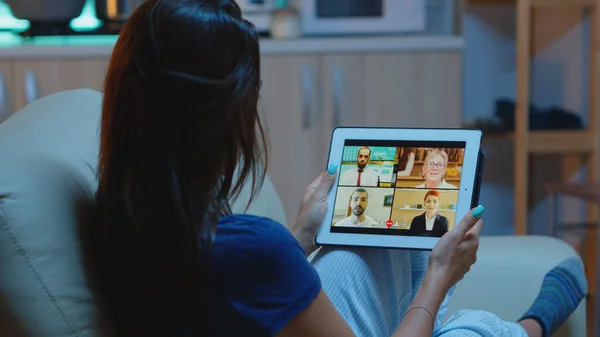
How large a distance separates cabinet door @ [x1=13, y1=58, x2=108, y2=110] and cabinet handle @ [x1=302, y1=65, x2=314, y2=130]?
0.62 m

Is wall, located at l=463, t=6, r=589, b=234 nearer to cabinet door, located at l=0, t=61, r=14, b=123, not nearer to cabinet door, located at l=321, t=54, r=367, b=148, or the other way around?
cabinet door, located at l=321, t=54, r=367, b=148

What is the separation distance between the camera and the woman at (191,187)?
883 millimetres

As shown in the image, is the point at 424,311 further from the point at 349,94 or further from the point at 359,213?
the point at 349,94

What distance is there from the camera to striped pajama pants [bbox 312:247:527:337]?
1.18 metres

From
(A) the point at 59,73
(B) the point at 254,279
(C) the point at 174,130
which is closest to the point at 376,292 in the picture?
(B) the point at 254,279

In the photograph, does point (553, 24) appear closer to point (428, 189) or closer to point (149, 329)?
point (428, 189)

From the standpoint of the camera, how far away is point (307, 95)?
2.51 metres

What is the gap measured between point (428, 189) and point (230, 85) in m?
0.41

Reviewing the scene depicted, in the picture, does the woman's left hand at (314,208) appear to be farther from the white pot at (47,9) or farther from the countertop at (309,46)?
the white pot at (47,9)

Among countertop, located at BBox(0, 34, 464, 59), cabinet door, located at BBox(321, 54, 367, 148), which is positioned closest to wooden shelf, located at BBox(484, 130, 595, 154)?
countertop, located at BBox(0, 34, 464, 59)

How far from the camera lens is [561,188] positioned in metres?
2.55

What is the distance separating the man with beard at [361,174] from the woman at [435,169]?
74mm

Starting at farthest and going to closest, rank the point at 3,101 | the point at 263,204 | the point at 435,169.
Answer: the point at 3,101 < the point at 263,204 < the point at 435,169

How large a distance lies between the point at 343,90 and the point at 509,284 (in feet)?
3.54
